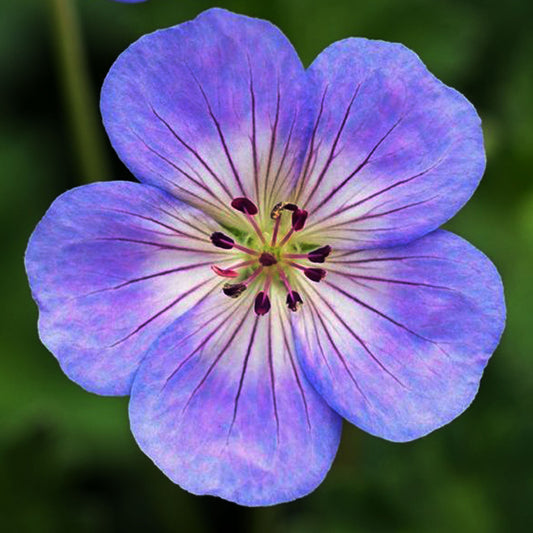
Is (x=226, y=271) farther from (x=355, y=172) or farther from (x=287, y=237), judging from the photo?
(x=355, y=172)

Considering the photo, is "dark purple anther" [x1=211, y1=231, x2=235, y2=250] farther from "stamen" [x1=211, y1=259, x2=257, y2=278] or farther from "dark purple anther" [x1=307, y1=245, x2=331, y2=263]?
"dark purple anther" [x1=307, y1=245, x2=331, y2=263]

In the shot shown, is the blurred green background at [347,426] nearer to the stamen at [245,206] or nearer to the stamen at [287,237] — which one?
the stamen at [287,237]

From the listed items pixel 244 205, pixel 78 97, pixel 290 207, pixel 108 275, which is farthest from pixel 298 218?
pixel 78 97

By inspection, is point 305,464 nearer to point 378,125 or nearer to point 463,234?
point 378,125

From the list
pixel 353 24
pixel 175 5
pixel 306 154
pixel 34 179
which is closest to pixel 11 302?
pixel 34 179

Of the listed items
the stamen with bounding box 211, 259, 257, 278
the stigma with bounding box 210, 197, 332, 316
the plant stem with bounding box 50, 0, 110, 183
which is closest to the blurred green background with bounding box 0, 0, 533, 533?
the plant stem with bounding box 50, 0, 110, 183
